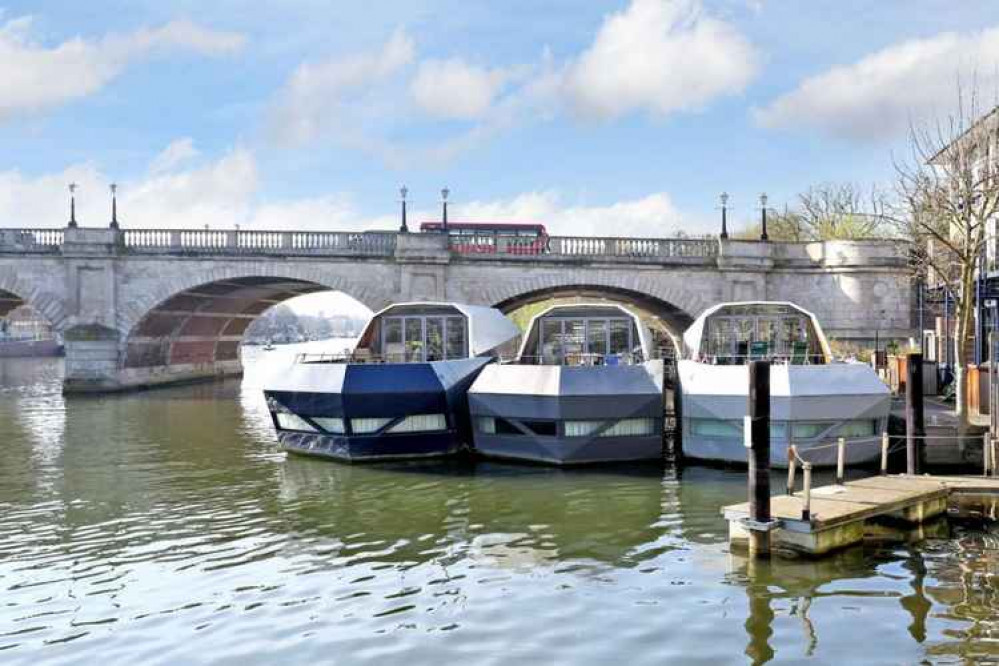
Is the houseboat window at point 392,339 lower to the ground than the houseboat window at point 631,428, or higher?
higher

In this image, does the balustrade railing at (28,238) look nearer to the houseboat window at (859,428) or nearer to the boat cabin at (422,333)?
the boat cabin at (422,333)

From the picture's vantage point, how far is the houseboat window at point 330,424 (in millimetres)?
21297

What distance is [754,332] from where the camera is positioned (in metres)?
23.9

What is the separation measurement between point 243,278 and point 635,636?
32927 millimetres

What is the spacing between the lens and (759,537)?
41.1ft

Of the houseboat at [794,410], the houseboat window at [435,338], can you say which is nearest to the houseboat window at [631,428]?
the houseboat at [794,410]

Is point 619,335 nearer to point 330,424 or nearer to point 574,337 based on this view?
point 574,337

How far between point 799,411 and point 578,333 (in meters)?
7.00

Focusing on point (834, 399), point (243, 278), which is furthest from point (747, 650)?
point (243, 278)

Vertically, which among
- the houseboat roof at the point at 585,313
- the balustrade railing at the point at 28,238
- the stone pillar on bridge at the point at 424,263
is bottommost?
the houseboat roof at the point at 585,313

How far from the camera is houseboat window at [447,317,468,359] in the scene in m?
24.5

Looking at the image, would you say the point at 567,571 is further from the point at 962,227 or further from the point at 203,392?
the point at 203,392

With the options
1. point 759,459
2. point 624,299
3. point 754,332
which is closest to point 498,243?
point 624,299

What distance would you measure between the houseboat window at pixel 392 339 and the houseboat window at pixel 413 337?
0.63ft
